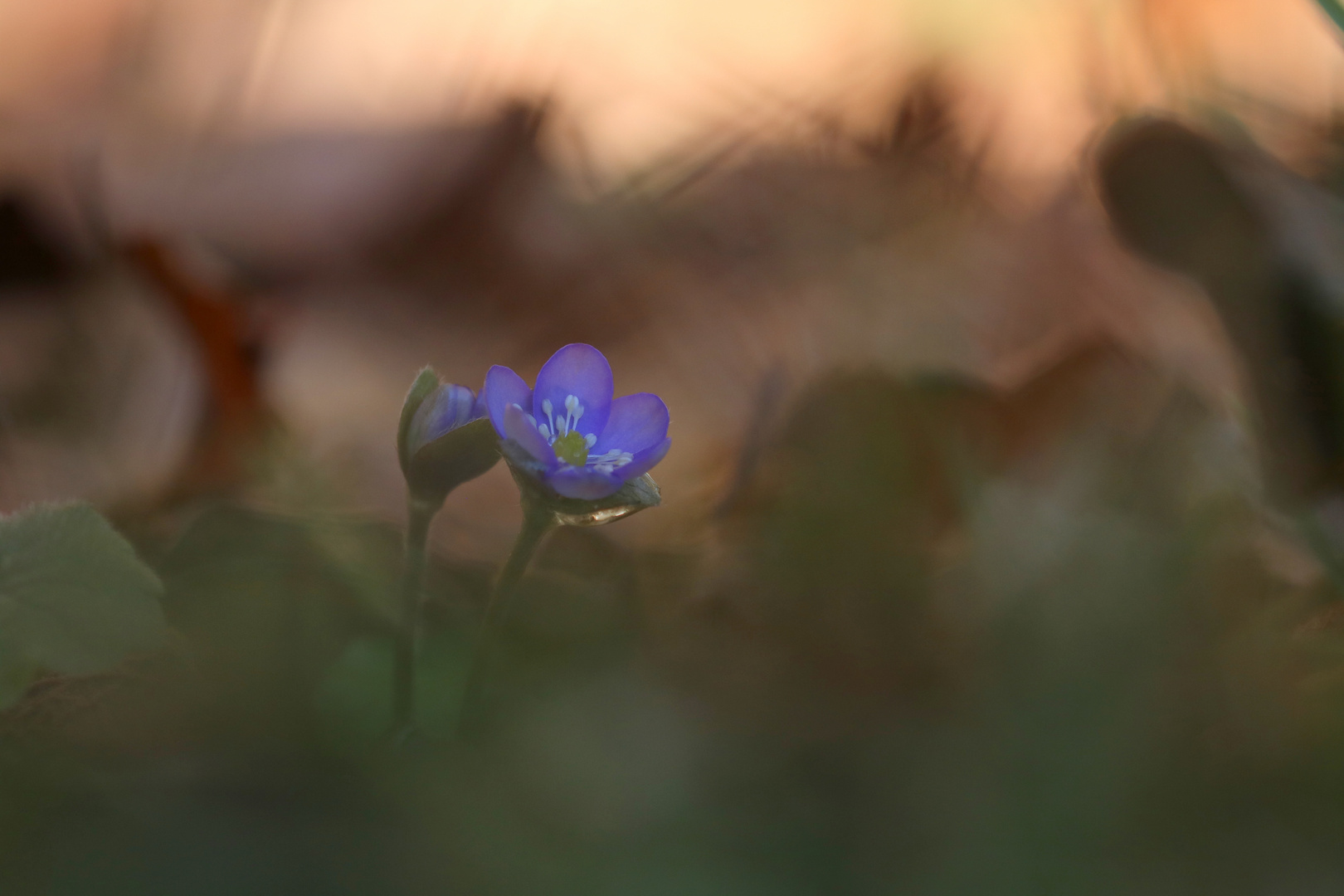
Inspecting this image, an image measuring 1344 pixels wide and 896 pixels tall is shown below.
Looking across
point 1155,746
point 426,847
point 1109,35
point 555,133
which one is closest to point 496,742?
point 426,847

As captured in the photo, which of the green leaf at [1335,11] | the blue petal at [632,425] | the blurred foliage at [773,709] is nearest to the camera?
the blurred foliage at [773,709]

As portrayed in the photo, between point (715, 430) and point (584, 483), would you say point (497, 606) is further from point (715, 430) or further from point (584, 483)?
point (715, 430)

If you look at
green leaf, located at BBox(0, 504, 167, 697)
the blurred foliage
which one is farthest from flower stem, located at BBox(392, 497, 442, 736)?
green leaf, located at BBox(0, 504, 167, 697)

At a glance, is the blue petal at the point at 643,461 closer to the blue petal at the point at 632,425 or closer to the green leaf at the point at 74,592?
the blue petal at the point at 632,425

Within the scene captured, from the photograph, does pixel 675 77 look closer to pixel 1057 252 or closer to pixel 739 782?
pixel 1057 252

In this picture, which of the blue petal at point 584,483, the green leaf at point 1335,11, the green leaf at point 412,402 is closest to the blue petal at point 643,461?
the blue petal at point 584,483

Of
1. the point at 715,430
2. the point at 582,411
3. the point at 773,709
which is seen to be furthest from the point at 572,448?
the point at 715,430
